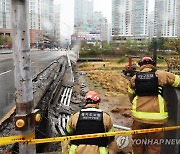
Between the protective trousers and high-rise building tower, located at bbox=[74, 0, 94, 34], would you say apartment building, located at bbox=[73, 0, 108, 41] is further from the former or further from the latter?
the protective trousers

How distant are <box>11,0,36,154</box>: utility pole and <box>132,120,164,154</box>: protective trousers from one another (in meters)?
1.72

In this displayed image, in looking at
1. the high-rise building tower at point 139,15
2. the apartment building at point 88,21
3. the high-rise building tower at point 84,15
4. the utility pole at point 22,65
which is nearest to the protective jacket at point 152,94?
the utility pole at point 22,65

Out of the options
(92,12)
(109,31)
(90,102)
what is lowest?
(90,102)

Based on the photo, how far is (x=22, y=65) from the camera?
6.15 feet

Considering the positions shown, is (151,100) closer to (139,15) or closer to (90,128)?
(90,128)

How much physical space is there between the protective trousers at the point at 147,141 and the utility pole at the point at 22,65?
1718 mm

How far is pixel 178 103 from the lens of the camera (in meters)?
3.12

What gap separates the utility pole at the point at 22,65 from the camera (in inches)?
70.9

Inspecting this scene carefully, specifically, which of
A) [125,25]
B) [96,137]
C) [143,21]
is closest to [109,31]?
[125,25]

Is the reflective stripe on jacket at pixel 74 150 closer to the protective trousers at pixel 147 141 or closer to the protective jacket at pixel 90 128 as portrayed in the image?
the protective jacket at pixel 90 128

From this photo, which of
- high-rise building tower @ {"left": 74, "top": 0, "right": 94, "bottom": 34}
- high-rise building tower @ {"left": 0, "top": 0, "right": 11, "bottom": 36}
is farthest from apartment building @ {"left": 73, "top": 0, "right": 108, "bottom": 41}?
high-rise building tower @ {"left": 0, "top": 0, "right": 11, "bottom": 36}

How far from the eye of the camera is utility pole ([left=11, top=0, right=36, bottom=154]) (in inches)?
70.9

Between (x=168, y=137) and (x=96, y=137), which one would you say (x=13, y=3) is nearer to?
(x=96, y=137)

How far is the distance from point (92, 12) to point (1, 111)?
85009mm
